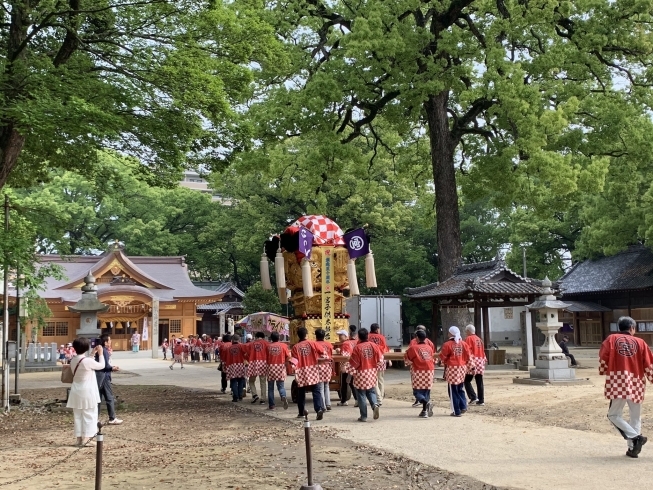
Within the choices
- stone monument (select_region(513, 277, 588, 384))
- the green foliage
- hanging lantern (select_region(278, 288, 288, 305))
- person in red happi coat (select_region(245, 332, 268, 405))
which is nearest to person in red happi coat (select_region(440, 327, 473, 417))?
person in red happi coat (select_region(245, 332, 268, 405))

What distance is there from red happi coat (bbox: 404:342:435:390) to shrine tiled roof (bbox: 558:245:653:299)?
1094 inches

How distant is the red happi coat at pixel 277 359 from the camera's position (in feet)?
43.9

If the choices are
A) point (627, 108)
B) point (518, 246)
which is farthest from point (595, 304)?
point (627, 108)

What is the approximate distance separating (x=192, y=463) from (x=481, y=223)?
128ft

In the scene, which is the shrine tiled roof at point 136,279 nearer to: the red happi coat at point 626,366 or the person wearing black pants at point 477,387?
the person wearing black pants at point 477,387

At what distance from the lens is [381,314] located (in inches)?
1081

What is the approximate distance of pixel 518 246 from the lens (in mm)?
41594

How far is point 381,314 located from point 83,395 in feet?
61.5

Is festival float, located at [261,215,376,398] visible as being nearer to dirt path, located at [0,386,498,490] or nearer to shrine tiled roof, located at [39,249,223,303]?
dirt path, located at [0,386,498,490]

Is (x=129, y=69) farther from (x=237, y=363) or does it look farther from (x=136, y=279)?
(x=136, y=279)

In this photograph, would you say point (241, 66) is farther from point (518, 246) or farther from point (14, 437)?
point (518, 246)

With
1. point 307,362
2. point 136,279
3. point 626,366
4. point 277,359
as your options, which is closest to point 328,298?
point 277,359

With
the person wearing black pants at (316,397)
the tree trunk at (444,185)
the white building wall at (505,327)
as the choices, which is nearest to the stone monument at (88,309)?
the person wearing black pants at (316,397)

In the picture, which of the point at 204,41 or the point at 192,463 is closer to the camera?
the point at 192,463
